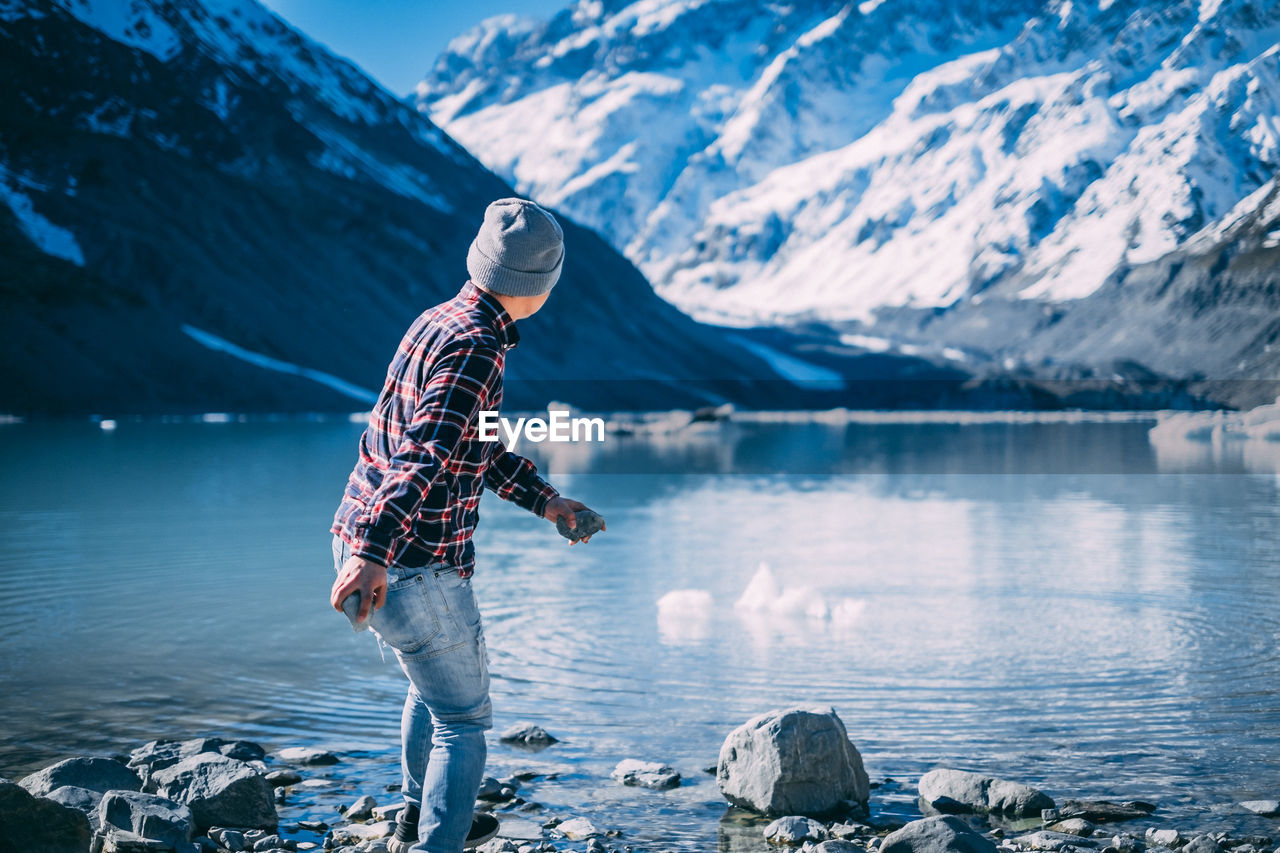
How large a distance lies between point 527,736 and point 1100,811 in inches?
161

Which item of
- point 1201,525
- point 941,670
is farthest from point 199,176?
point 941,670

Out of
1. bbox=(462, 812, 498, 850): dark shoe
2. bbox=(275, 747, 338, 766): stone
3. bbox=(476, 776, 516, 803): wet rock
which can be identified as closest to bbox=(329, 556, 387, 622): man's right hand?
bbox=(462, 812, 498, 850): dark shoe

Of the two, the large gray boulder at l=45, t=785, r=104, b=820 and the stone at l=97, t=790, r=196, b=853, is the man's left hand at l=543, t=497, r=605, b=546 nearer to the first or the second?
the stone at l=97, t=790, r=196, b=853

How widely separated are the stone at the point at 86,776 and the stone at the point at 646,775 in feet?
9.91

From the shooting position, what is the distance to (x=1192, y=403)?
15038 centimetres

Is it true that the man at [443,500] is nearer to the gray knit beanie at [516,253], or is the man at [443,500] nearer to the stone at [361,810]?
the gray knit beanie at [516,253]

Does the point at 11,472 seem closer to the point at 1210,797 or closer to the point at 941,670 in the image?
the point at 941,670

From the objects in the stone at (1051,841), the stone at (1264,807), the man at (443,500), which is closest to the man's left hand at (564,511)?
the man at (443,500)

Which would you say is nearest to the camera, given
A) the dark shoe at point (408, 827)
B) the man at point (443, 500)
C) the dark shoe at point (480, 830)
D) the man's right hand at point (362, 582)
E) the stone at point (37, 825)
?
the man's right hand at point (362, 582)

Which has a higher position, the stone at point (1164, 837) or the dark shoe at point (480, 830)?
the dark shoe at point (480, 830)

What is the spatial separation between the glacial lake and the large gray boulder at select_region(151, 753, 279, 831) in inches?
7.9

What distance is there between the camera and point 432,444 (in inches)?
198

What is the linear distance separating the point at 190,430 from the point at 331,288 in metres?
48.4

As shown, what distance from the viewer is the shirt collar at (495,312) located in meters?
5.39
